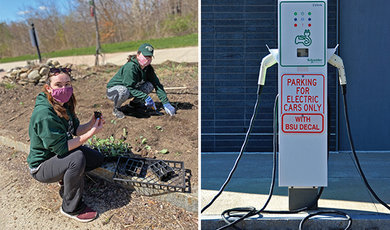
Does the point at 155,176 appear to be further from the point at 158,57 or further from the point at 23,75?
the point at 158,57

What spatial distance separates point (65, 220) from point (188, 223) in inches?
39.2

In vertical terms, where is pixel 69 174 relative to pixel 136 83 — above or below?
below

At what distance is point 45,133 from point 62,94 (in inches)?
14.0

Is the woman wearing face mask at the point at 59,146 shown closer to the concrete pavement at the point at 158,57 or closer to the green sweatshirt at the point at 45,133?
the green sweatshirt at the point at 45,133

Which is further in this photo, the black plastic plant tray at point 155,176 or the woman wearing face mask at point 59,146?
the black plastic plant tray at point 155,176

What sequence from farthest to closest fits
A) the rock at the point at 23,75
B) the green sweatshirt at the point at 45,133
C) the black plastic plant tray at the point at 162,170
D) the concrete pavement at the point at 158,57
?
the concrete pavement at the point at 158,57, the rock at the point at 23,75, the black plastic plant tray at the point at 162,170, the green sweatshirt at the point at 45,133

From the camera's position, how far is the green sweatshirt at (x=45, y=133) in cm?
325

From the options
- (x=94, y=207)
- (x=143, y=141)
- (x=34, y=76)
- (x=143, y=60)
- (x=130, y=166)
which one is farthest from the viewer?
(x=34, y=76)

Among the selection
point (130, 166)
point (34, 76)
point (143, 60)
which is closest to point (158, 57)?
point (34, 76)

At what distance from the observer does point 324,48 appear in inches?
130

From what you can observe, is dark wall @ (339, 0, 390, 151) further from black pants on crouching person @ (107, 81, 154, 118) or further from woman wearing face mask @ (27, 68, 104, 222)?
woman wearing face mask @ (27, 68, 104, 222)

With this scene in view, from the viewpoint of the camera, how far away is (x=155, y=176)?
378cm

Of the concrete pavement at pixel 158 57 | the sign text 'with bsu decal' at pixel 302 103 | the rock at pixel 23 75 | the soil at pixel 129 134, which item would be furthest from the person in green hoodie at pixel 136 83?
the concrete pavement at pixel 158 57

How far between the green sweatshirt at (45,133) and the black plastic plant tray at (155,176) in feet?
2.00
